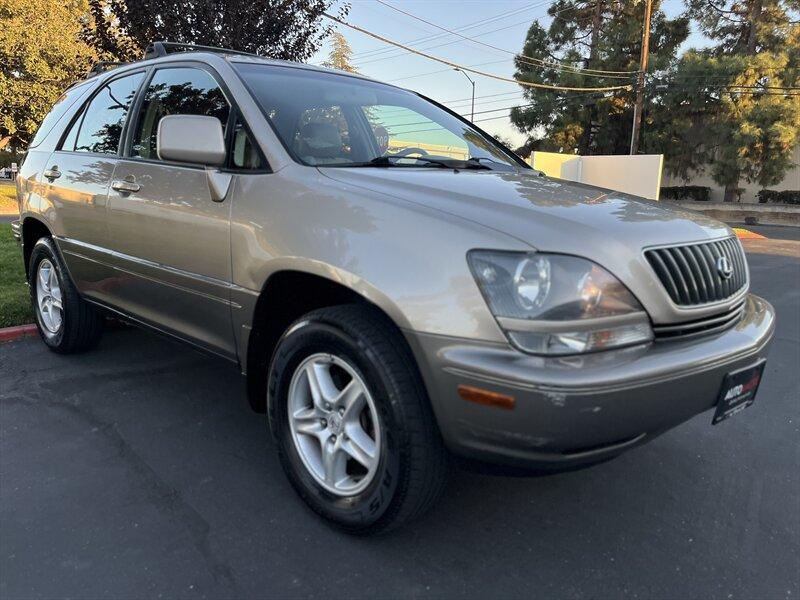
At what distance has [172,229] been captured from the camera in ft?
9.41

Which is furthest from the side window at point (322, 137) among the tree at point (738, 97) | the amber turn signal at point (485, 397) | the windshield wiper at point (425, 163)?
the tree at point (738, 97)

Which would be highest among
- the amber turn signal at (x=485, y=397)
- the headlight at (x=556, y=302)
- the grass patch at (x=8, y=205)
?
the headlight at (x=556, y=302)

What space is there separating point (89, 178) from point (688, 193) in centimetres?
3365

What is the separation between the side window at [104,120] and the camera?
354 cm

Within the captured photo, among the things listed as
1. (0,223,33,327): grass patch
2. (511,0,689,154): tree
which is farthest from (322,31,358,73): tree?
(0,223,33,327): grass patch

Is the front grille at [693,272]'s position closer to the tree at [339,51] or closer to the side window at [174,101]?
the side window at [174,101]

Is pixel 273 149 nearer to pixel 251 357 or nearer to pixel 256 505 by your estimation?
pixel 251 357

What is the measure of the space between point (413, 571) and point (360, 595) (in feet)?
0.72

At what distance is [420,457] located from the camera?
1999mm

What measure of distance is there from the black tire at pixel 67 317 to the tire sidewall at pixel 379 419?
7.29ft

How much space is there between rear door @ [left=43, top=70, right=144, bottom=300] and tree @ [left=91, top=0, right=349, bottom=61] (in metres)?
4.31

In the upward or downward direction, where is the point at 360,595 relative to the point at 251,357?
downward

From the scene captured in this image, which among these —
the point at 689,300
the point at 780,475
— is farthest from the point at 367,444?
the point at 780,475

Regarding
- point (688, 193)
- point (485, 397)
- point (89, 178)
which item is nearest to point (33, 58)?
point (89, 178)
